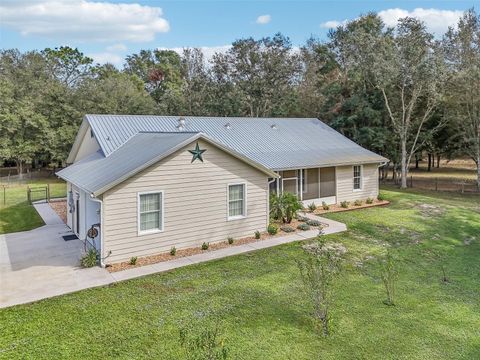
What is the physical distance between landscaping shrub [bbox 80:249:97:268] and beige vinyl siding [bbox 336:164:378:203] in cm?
1320

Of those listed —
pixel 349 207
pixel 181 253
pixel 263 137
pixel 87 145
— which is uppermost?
pixel 263 137

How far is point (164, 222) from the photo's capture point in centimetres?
1085

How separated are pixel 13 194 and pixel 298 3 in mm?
22035

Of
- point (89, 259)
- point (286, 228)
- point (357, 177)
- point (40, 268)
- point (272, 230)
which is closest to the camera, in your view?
point (40, 268)

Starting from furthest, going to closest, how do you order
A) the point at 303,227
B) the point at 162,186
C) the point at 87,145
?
the point at 87,145 < the point at 303,227 < the point at 162,186

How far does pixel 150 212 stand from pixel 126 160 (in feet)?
7.14

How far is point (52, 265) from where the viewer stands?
10.0 m

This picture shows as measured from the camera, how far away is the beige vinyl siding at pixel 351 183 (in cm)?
1909

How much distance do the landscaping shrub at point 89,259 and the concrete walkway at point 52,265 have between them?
195 mm

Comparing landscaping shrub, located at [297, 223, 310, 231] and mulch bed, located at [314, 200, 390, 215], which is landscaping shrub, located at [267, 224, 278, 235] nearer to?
landscaping shrub, located at [297, 223, 310, 231]

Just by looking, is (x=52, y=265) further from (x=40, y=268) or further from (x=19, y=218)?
(x=19, y=218)

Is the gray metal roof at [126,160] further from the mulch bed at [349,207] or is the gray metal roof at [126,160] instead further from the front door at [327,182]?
the front door at [327,182]

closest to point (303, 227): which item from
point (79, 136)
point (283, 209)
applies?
point (283, 209)


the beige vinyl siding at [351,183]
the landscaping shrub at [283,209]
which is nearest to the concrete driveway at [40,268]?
the landscaping shrub at [283,209]
